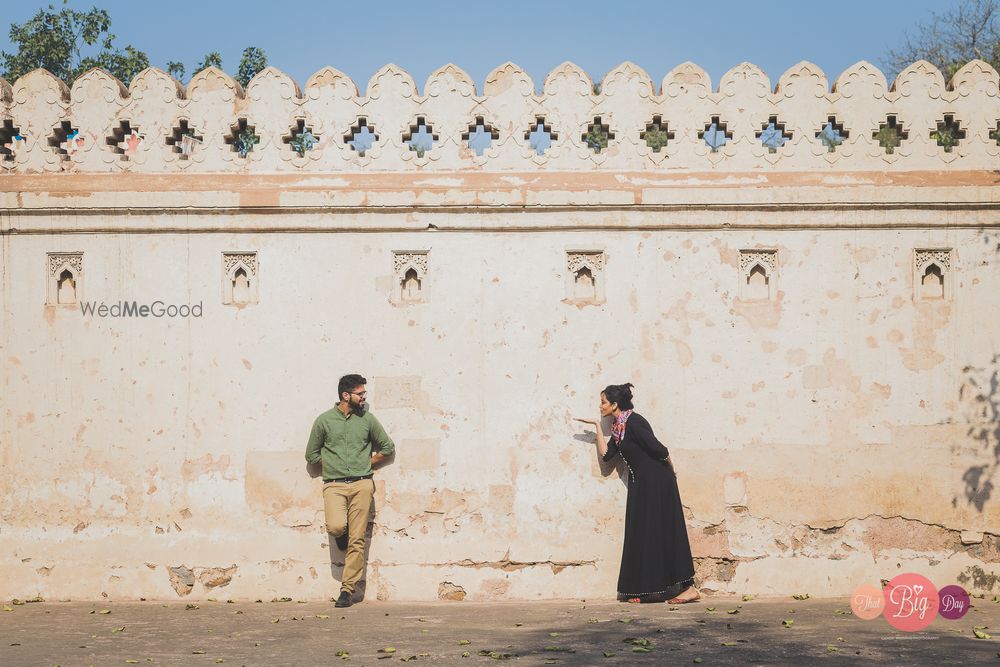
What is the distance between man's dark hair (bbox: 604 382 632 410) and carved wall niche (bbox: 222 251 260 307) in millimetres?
2623

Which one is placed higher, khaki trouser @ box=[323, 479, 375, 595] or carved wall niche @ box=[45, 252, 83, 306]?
carved wall niche @ box=[45, 252, 83, 306]

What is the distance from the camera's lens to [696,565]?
7926 mm

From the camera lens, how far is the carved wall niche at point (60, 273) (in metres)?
8.22

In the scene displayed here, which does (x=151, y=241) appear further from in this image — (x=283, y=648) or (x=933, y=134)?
(x=933, y=134)

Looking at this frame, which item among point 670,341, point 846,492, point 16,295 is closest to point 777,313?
point 670,341

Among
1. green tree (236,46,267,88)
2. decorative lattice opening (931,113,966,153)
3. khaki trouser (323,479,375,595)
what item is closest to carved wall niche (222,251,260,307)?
khaki trouser (323,479,375,595)

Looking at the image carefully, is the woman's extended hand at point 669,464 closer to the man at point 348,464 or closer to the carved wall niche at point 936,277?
the man at point 348,464

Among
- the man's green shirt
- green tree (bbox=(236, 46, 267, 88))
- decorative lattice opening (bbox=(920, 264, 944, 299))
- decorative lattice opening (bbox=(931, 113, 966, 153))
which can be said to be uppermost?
green tree (bbox=(236, 46, 267, 88))

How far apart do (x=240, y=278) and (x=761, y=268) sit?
3.77 m

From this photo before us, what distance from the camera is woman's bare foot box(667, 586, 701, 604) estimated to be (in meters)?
7.75

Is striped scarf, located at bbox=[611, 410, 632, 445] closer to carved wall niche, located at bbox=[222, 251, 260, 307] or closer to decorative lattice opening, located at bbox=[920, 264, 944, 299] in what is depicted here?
decorative lattice opening, located at bbox=[920, 264, 944, 299]

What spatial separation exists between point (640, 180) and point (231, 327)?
10.3 feet

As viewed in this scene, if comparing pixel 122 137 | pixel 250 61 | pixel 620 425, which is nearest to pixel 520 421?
pixel 620 425

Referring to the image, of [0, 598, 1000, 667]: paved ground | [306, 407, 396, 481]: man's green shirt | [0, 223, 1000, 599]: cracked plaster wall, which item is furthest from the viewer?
[0, 223, 1000, 599]: cracked plaster wall
